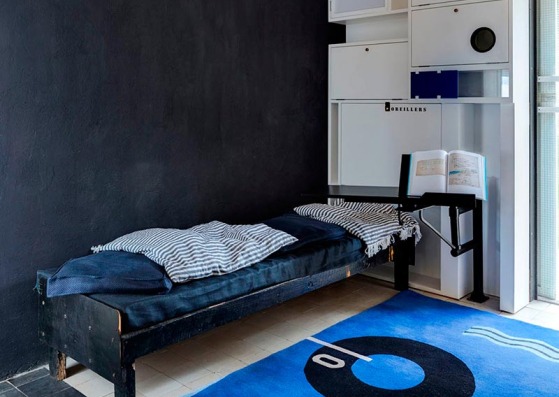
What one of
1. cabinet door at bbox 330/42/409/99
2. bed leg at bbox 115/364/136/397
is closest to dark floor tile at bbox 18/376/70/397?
bed leg at bbox 115/364/136/397

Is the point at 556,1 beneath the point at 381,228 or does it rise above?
above

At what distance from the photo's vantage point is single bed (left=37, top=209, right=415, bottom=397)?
6.96ft

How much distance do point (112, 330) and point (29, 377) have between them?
30.8 inches

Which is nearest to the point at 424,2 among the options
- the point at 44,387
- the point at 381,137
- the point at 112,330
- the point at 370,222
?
the point at 381,137

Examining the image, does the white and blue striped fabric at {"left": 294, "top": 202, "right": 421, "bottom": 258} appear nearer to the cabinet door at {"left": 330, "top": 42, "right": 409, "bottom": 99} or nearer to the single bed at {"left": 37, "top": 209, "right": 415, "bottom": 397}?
the single bed at {"left": 37, "top": 209, "right": 415, "bottom": 397}

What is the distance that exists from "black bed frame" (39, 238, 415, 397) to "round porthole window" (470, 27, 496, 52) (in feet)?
5.36

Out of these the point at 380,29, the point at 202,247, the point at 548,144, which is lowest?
the point at 202,247

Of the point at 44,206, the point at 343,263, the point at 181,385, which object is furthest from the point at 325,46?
the point at 181,385

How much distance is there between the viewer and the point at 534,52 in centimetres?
329

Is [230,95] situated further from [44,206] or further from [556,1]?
[556,1]

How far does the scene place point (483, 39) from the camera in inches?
125

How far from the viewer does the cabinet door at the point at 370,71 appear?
3.66 m

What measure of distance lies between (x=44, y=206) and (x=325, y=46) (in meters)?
2.26

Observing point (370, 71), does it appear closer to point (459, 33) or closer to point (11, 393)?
point (459, 33)
